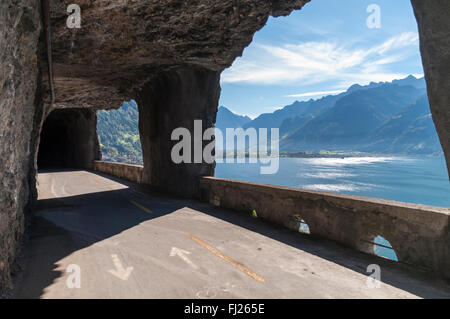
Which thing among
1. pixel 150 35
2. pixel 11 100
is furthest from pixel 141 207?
pixel 11 100

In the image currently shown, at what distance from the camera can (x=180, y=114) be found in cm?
1432

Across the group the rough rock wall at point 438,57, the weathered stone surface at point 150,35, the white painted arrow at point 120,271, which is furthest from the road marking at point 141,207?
the rough rock wall at point 438,57

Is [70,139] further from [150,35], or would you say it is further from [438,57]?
[438,57]

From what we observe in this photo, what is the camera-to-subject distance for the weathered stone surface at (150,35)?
918cm

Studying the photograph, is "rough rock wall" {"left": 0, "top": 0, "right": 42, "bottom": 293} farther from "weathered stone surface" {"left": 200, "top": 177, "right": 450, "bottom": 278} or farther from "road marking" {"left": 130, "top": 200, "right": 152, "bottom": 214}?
"weathered stone surface" {"left": 200, "top": 177, "right": 450, "bottom": 278}

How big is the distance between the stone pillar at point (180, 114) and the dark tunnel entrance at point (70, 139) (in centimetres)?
2005

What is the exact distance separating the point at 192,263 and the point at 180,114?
9892 millimetres

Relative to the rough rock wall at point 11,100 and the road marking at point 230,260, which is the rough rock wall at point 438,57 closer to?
the road marking at point 230,260

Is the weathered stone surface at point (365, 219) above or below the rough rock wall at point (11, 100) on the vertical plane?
below

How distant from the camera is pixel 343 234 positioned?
268 inches

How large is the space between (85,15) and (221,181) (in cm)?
746

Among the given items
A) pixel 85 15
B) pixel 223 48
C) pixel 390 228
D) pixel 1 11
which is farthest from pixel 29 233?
pixel 223 48

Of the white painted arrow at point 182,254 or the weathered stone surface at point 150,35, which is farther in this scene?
the weathered stone surface at point 150,35

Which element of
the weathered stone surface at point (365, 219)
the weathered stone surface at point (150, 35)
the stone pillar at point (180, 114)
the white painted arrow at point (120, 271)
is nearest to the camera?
the white painted arrow at point (120, 271)
